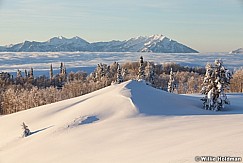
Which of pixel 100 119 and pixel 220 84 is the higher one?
pixel 220 84

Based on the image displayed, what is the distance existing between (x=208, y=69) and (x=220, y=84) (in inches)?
61.6

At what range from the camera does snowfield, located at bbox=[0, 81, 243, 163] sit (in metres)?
12.6

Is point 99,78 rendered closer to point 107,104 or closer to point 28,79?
point 28,79

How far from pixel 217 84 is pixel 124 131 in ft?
40.5

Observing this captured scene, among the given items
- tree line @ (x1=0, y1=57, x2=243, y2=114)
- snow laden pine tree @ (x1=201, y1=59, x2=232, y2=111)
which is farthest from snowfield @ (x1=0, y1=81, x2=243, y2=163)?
tree line @ (x1=0, y1=57, x2=243, y2=114)

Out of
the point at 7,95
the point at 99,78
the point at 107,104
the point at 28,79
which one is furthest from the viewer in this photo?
the point at 28,79

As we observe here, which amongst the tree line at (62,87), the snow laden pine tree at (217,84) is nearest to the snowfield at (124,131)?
the snow laden pine tree at (217,84)

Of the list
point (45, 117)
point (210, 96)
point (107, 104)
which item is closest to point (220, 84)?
point (210, 96)

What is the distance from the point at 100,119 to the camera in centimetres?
2370

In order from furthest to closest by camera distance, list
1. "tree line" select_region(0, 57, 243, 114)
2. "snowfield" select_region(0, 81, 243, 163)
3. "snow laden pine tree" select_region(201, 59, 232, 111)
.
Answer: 1. "tree line" select_region(0, 57, 243, 114)
2. "snow laden pine tree" select_region(201, 59, 232, 111)
3. "snowfield" select_region(0, 81, 243, 163)

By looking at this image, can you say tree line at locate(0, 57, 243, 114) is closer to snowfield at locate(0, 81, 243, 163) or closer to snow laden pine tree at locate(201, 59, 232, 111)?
snowfield at locate(0, 81, 243, 163)

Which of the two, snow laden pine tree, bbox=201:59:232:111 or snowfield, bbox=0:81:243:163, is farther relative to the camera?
snow laden pine tree, bbox=201:59:232:111

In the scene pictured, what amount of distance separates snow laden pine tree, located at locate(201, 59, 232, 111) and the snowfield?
Answer: 1.17 metres

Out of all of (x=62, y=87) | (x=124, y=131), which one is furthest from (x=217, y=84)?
(x=62, y=87)
